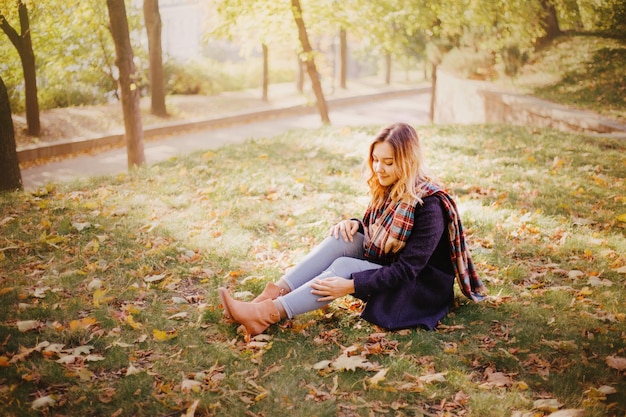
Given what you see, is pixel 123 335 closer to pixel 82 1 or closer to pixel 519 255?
pixel 519 255

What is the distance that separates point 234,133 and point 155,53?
3.25 meters

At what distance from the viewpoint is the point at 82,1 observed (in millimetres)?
8328

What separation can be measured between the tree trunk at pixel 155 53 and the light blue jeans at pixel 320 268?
41.1 ft

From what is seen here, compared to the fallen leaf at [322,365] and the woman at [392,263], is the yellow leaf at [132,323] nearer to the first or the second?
the woman at [392,263]

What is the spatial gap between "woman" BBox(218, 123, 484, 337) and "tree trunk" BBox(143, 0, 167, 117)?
1245 cm

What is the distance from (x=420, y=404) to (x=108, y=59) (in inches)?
530

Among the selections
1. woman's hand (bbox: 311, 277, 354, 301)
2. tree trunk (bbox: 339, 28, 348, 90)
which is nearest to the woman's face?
woman's hand (bbox: 311, 277, 354, 301)

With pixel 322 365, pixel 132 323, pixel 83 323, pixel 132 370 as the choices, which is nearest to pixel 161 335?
pixel 132 323

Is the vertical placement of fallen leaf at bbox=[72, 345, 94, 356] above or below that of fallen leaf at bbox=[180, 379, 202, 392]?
above

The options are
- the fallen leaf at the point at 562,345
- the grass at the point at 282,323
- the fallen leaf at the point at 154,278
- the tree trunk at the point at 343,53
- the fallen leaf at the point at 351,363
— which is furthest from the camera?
the tree trunk at the point at 343,53

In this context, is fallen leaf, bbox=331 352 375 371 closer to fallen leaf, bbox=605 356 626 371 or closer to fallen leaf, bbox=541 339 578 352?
fallen leaf, bbox=541 339 578 352

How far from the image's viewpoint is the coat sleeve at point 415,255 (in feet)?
10.9

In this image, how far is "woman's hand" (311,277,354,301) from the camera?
10.9 ft

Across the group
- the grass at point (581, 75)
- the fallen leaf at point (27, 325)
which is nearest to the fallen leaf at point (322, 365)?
the fallen leaf at point (27, 325)
